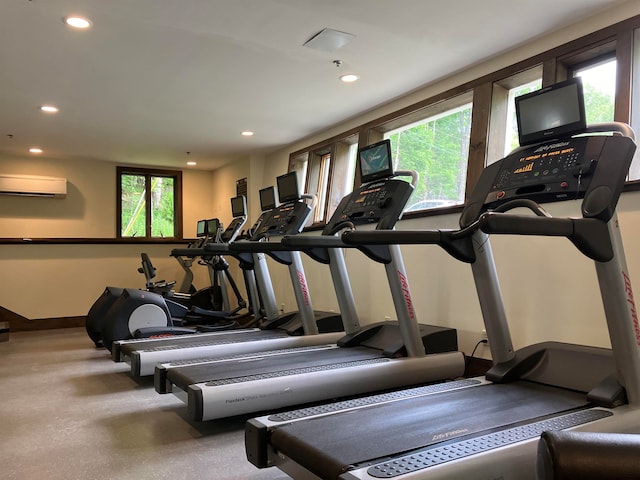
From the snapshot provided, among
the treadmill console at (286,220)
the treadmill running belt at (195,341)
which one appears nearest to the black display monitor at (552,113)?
the treadmill console at (286,220)

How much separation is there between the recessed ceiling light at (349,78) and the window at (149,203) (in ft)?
15.4

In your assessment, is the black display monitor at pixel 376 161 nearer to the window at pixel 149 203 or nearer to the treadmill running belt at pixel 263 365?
the treadmill running belt at pixel 263 365

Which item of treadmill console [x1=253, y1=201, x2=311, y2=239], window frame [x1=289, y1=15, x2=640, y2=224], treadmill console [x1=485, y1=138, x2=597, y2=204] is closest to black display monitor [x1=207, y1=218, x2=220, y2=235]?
treadmill console [x1=253, y1=201, x2=311, y2=239]

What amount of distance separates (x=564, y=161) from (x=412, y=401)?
4.27 ft

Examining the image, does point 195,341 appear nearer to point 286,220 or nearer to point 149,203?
point 286,220

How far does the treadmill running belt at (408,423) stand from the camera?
1.74m

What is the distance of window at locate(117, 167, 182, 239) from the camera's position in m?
7.82

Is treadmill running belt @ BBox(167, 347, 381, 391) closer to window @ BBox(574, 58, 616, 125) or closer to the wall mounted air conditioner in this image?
window @ BBox(574, 58, 616, 125)

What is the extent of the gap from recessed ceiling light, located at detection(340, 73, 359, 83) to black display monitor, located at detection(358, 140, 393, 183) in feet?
2.96

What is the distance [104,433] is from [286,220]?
90.2 inches

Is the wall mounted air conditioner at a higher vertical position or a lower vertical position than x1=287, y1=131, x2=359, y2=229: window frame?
higher

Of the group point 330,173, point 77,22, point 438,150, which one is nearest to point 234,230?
point 330,173

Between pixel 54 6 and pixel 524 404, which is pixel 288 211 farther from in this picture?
pixel 524 404

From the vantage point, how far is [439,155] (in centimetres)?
451
